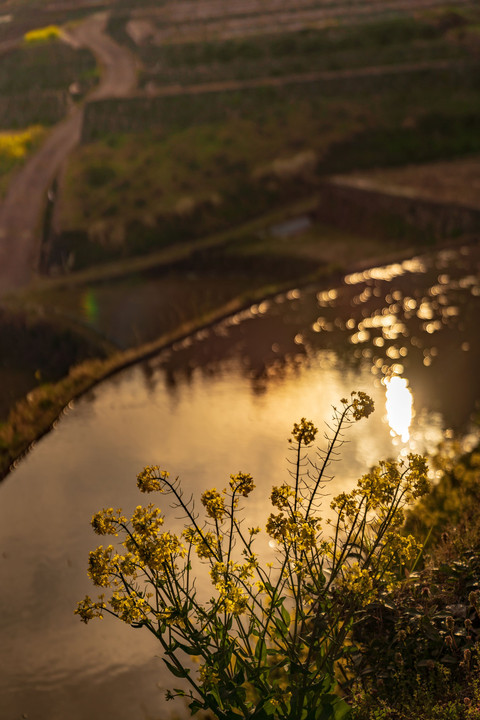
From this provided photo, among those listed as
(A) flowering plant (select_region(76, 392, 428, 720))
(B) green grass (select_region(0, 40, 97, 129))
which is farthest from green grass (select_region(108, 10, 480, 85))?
(A) flowering plant (select_region(76, 392, 428, 720))

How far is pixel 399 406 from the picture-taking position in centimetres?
1366

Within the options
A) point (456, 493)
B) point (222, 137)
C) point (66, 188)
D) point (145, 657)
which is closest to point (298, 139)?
point (222, 137)

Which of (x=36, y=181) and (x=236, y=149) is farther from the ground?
(x=236, y=149)

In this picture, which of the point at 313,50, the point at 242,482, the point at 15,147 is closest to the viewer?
the point at 242,482

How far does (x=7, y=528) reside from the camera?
10859mm

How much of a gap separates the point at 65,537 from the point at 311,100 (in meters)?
32.8

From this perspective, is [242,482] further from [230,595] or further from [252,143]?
[252,143]

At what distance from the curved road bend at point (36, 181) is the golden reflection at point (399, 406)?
634 inches

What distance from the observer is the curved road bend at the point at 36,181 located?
29.3m

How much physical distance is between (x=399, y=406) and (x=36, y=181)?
1020 inches

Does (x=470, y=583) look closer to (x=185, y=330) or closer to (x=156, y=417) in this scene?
(x=156, y=417)

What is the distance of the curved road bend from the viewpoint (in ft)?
96.3

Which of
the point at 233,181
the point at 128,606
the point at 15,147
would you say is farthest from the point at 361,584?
the point at 15,147

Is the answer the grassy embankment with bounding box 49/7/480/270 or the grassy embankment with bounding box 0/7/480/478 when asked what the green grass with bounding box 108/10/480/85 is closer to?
the grassy embankment with bounding box 49/7/480/270
